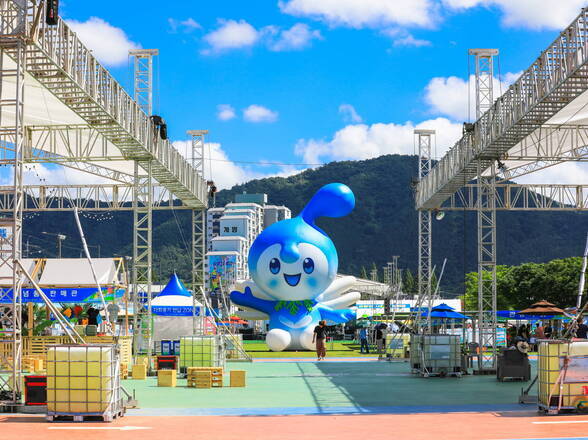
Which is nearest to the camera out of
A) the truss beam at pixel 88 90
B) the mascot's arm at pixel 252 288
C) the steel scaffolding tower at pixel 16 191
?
the steel scaffolding tower at pixel 16 191

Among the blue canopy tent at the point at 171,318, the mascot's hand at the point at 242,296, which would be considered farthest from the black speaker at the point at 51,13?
the blue canopy tent at the point at 171,318

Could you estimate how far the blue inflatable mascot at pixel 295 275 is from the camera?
128ft

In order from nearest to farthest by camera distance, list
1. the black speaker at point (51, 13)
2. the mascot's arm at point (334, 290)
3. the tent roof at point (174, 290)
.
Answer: the black speaker at point (51, 13), the mascot's arm at point (334, 290), the tent roof at point (174, 290)

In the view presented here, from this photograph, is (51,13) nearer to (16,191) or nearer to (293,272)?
(16,191)

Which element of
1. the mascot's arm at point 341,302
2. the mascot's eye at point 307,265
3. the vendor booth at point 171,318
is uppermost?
the mascot's eye at point 307,265

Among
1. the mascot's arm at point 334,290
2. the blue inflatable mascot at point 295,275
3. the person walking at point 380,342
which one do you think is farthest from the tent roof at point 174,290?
the person walking at point 380,342

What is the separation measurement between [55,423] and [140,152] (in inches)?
551

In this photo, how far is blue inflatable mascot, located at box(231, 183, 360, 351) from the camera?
128 ft

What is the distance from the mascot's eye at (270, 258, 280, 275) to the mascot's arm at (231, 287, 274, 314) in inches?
89.1

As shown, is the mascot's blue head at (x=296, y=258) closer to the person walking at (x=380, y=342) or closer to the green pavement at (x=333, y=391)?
the person walking at (x=380, y=342)

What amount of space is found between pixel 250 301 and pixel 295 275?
136 inches

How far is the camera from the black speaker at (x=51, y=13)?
1722 cm

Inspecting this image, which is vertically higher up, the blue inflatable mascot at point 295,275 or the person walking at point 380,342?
the blue inflatable mascot at point 295,275

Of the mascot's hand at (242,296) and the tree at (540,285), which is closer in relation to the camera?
the mascot's hand at (242,296)
